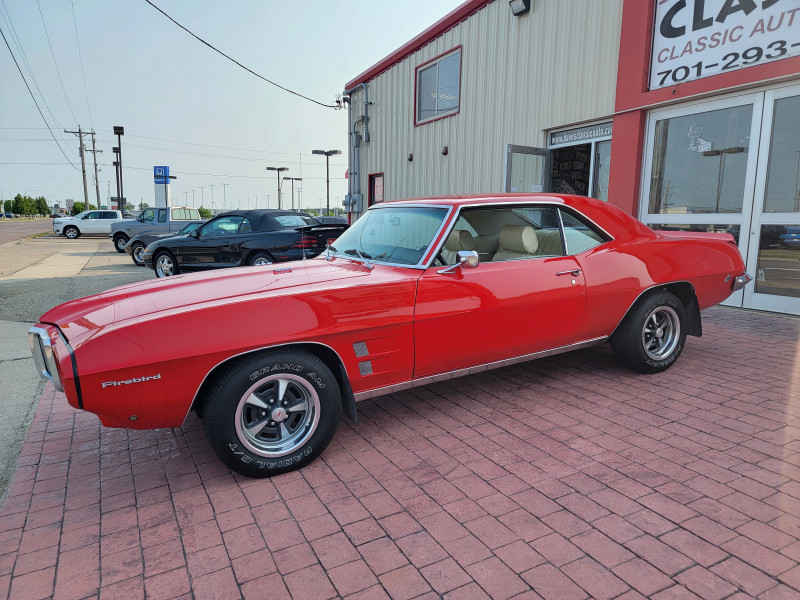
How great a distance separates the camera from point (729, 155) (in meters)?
6.88

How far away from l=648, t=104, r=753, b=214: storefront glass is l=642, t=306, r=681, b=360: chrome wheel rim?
3449 millimetres

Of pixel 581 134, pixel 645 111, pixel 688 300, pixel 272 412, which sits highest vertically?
pixel 645 111

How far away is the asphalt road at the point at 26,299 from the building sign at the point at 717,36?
836 centimetres

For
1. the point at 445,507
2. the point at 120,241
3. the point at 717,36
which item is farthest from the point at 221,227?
the point at 120,241

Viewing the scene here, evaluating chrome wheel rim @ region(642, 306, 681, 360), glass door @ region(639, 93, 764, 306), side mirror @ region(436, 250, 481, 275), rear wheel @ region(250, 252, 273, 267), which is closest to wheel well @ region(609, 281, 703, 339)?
chrome wheel rim @ region(642, 306, 681, 360)

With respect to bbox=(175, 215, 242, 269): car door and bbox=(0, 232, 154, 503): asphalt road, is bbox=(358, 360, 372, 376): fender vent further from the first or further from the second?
bbox=(175, 215, 242, 269): car door

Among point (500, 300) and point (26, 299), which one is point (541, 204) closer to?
point (500, 300)

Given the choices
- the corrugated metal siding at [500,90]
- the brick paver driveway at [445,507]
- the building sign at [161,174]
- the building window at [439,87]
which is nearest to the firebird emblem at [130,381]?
the brick paver driveway at [445,507]

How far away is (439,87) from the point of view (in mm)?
12281

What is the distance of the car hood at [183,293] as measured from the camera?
265 cm

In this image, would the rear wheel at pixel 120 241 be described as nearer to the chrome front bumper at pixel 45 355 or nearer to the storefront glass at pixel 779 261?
the chrome front bumper at pixel 45 355

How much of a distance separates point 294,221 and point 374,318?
7986 mm

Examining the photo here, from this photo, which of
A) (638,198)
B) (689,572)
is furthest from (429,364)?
(638,198)

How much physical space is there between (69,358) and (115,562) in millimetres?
930
